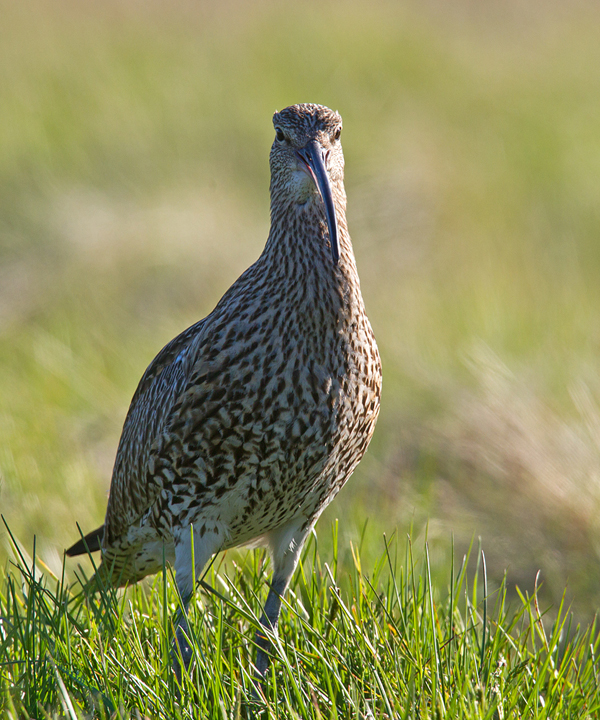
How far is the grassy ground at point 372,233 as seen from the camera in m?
5.29

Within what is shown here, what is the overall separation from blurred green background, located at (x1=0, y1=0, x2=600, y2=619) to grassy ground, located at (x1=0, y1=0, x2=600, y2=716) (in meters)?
0.03

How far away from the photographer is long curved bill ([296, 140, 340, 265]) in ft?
10.0

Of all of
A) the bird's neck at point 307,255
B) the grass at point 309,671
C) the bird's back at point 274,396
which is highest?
the bird's neck at point 307,255

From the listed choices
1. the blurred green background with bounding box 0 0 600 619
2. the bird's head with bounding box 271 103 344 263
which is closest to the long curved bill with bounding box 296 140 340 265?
the bird's head with bounding box 271 103 344 263

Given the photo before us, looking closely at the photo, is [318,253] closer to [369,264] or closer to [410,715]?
[410,715]

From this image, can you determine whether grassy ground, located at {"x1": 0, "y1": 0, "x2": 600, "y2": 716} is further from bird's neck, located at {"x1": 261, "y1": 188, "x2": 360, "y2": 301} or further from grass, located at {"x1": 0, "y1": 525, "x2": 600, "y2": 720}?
bird's neck, located at {"x1": 261, "y1": 188, "x2": 360, "y2": 301}

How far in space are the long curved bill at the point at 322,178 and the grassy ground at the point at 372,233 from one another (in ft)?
5.02

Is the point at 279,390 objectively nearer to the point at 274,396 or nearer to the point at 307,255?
the point at 274,396

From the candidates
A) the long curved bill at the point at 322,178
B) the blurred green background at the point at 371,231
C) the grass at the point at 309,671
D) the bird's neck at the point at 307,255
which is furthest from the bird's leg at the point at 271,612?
the long curved bill at the point at 322,178

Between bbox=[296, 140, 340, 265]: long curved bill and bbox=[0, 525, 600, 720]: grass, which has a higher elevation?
bbox=[296, 140, 340, 265]: long curved bill

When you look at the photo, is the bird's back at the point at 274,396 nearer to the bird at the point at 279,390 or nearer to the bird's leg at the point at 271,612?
the bird at the point at 279,390

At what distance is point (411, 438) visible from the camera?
603cm

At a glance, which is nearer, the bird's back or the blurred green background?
the bird's back

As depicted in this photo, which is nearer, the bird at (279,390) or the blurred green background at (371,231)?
the bird at (279,390)
